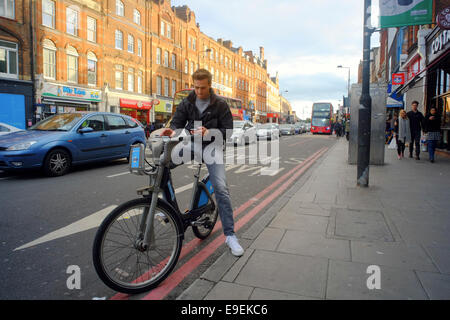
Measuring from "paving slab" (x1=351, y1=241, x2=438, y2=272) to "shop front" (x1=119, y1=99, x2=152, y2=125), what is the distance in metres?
27.8

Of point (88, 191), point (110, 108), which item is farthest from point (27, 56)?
point (88, 191)

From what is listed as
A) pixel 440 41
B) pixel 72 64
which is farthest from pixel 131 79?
pixel 440 41

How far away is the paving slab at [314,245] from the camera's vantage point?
3287 millimetres

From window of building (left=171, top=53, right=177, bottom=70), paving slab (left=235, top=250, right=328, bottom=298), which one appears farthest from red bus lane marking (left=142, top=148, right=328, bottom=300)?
window of building (left=171, top=53, right=177, bottom=70)

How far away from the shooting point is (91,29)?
84.8ft

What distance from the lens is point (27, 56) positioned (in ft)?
68.9

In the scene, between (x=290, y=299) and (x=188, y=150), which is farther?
(x=188, y=150)

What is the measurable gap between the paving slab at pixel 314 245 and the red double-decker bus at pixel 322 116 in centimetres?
4118

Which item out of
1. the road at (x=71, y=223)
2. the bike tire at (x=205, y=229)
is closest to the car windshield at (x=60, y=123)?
the road at (x=71, y=223)

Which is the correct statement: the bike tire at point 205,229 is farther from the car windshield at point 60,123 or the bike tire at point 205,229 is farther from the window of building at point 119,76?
the window of building at point 119,76

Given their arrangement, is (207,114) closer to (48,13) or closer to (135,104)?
(48,13)
